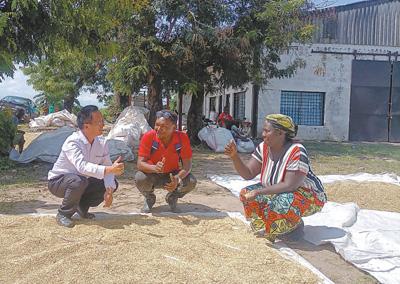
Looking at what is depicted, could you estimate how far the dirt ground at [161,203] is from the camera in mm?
3399

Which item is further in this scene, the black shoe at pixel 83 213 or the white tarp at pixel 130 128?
the white tarp at pixel 130 128

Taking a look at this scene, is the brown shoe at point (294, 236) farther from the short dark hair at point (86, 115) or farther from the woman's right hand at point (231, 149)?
the short dark hair at point (86, 115)

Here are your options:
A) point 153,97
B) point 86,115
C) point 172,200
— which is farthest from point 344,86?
point 86,115

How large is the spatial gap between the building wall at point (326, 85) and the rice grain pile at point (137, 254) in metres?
13.9

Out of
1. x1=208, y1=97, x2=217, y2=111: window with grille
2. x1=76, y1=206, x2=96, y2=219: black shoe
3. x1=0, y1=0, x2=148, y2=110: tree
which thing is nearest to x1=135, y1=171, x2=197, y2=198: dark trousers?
x1=76, y1=206, x2=96, y2=219: black shoe

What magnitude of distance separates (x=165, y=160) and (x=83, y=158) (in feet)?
2.88

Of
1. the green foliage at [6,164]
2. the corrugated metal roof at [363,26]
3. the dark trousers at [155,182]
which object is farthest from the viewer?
the corrugated metal roof at [363,26]

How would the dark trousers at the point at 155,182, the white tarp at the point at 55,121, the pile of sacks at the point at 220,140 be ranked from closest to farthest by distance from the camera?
1. the dark trousers at the point at 155,182
2. the pile of sacks at the point at 220,140
3. the white tarp at the point at 55,121

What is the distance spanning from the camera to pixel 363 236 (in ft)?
12.8

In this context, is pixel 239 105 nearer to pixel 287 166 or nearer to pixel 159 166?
pixel 159 166

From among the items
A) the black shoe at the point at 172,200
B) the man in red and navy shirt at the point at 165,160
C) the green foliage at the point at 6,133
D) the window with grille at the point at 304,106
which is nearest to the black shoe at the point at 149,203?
the man in red and navy shirt at the point at 165,160

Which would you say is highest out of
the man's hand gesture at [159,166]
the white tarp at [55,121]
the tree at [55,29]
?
the tree at [55,29]

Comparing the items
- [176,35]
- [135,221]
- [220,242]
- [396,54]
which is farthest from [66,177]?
[396,54]

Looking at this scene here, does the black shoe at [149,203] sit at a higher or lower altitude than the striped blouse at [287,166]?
lower
